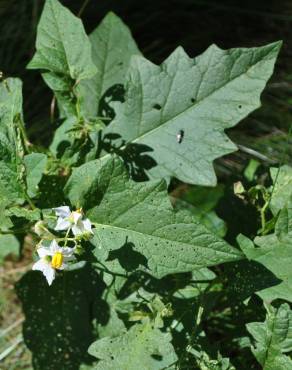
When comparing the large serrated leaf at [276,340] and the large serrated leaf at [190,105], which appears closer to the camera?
the large serrated leaf at [276,340]

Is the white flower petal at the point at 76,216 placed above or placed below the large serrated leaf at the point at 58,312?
above

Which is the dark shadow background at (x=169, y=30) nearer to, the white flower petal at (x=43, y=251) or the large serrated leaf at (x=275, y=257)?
the large serrated leaf at (x=275, y=257)

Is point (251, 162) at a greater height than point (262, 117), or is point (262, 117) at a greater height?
point (251, 162)

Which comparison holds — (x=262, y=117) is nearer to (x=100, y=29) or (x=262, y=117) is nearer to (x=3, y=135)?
(x=100, y=29)

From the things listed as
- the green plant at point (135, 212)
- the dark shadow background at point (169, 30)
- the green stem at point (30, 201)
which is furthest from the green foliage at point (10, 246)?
the dark shadow background at point (169, 30)

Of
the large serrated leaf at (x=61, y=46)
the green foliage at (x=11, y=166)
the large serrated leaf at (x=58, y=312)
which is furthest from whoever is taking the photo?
the large serrated leaf at (x=58, y=312)

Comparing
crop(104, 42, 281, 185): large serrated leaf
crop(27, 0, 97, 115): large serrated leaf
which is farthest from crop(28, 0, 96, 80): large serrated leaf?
crop(104, 42, 281, 185): large serrated leaf

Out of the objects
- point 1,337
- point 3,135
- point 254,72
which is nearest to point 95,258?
point 3,135
